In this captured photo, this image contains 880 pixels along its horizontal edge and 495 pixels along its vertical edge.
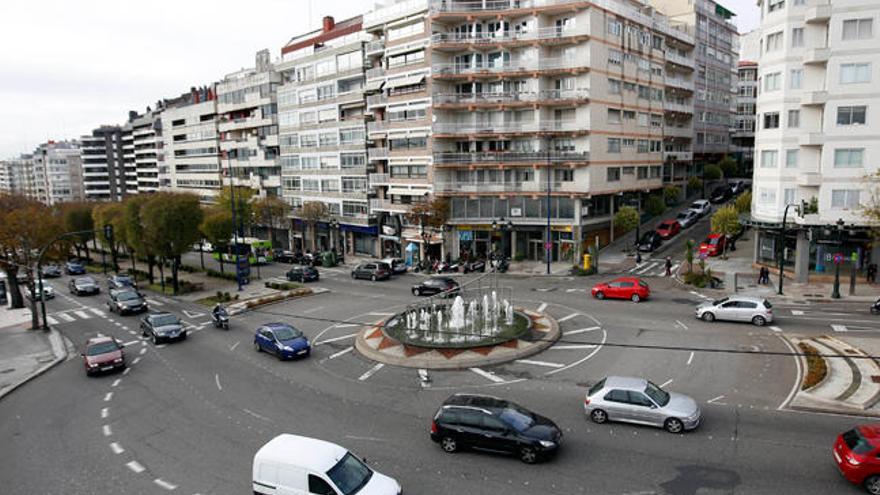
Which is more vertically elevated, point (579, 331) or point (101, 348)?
point (101, 348)

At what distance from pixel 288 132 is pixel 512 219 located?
36792 millimetres

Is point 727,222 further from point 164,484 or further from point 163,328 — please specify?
point 164,484

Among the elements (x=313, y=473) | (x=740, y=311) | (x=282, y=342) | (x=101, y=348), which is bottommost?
(x=101, y=348)

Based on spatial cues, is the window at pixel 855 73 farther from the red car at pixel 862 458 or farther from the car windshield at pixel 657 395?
the red car at pixel 862 458

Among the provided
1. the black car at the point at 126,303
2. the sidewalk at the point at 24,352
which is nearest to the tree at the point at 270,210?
the black car at the point at 126,303

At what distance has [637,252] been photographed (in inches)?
2157

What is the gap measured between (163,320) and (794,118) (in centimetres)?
4387

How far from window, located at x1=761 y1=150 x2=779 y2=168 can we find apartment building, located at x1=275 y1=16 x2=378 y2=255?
3845 centimetres

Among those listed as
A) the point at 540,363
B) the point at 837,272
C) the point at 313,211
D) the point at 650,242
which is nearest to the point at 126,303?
the point at 313,211

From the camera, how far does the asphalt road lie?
16328 millimetres

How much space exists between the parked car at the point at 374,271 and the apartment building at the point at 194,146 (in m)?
53.6

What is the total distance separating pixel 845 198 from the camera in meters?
40.3

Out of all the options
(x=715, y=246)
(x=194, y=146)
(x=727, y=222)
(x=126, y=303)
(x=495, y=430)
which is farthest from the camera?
(x=194, y=146)

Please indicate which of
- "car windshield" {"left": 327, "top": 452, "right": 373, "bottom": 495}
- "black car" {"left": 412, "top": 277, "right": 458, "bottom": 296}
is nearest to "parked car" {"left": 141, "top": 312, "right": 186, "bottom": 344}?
"black car" {"left": 412, "top": 277, "right": 458, "bottom": 296}
